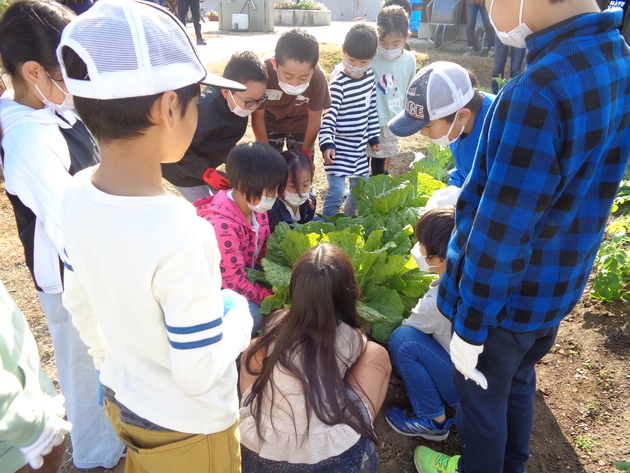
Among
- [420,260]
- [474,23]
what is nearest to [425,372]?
[420,260]

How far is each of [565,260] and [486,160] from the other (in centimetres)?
39

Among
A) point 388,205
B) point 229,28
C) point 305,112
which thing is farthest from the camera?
point 229,28

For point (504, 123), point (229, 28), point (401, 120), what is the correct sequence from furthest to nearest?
point (229, 28) → point (401, 120) → point (504, 123)

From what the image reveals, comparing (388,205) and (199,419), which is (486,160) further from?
(388,205)

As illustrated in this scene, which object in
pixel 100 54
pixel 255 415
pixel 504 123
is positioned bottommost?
pixel 255 415

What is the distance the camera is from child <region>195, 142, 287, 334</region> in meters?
2.44

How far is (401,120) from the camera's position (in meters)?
2.59

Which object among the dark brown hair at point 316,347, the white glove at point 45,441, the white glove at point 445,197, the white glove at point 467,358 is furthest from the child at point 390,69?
the white glove at point 45,441

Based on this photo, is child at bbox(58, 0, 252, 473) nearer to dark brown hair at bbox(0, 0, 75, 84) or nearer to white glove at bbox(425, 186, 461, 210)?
dark brown hair at bbox(0, 0, 75, 84)

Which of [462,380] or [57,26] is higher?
[57,26]

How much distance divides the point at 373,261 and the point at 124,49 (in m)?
1.88

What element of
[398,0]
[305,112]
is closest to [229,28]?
[398,0]

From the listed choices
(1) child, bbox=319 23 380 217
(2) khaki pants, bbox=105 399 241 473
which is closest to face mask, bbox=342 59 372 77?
(1) child, bbox=319 23 380 217

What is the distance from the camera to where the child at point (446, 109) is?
7.71 ft
